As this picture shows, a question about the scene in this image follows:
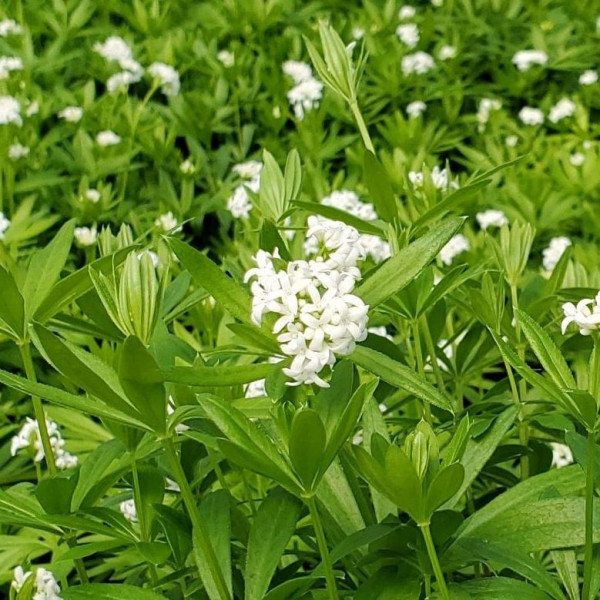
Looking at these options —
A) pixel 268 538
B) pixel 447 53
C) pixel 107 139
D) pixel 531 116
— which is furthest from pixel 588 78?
pixel 268 538

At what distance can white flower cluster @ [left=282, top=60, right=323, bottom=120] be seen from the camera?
3.07 metres

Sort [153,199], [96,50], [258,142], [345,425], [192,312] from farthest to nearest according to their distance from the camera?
[96,50]
[258,142]
[153,199]
[192,312]
[345,425]

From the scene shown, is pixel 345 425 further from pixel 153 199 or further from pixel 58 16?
pixel 58 16

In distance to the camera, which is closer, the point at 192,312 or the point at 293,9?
the point at 192,312

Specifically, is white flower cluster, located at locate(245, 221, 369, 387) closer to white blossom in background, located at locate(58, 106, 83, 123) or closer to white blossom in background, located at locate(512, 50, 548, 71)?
white blossom in background, located at locate(58, 106, 83, 123)

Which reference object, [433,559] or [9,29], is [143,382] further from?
[9,29]

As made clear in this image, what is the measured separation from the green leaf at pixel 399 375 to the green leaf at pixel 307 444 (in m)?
0.13

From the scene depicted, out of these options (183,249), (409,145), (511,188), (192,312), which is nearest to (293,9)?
(409,145)

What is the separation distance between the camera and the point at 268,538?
85 cm

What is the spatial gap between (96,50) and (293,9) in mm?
822

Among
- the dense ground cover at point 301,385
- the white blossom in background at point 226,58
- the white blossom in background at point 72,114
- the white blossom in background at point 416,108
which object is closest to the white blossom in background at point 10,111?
the dense ground cover at point 301,385

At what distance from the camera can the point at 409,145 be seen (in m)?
2.91

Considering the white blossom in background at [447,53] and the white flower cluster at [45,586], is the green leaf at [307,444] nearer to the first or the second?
the white flower cluster at [45,586]

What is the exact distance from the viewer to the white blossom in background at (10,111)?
2.65 meters
